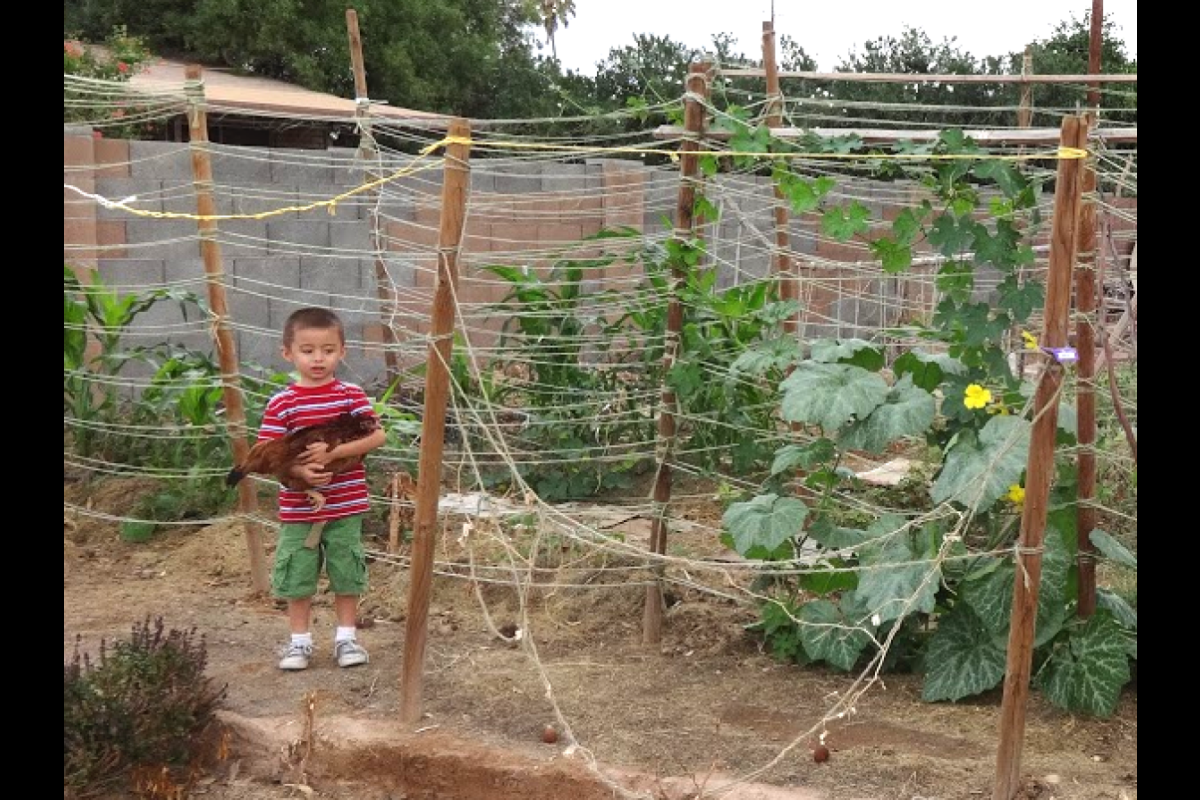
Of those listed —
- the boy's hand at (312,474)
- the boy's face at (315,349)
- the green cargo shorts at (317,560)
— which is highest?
the boy's face at (315,349)

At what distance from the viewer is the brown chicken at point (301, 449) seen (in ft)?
14.0

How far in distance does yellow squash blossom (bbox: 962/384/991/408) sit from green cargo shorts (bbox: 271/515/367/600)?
1.91 metres

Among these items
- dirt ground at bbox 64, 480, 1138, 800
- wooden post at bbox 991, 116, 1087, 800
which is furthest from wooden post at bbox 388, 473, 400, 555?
wooden post at bbox 991, 116, 1087, 800

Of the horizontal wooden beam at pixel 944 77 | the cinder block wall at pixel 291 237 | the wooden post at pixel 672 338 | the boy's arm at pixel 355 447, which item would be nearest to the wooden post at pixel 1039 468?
the wooden post at pixel 672 338

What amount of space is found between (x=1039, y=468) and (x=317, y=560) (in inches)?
89.8

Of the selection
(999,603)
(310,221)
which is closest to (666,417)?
(999,603)

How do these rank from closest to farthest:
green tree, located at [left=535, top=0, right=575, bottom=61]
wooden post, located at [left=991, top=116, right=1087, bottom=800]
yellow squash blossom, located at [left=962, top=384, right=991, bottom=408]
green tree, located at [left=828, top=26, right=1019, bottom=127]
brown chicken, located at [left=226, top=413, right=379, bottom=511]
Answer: wooden post, located at [left=991, top=116, right=1087, bottom=800] < yellow squash blossom, located at [left=962, top=384, right=991, bottom=408] < brown chicken, located at [left=226, top=413, right=379, bottom=511] < green tree, located at [left=828, top=26, right=1019, bottom=127] < green tree, located at [left=535, top=0, right=575, bottom=61]

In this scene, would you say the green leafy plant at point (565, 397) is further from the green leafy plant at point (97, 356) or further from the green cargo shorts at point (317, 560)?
the green cargo shorts at point (317, 560)

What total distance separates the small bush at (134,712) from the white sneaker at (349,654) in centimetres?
54

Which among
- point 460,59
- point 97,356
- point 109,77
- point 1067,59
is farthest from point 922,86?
point 97,356

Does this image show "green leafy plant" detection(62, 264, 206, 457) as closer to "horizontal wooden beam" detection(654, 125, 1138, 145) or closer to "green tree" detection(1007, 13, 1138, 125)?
"horizontal wooden beam" detection(654, 125, 1138, 145)

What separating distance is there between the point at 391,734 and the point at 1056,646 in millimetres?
1821

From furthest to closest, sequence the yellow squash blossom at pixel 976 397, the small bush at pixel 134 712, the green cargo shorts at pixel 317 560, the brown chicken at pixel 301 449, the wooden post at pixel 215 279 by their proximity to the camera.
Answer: the wooden post at pixel 215 279 < the green cargo shorts at pixel 317 560 < the brown chicken at pixel 301 449 < the yellow squash blossom at pixel 976 397 < the small bush at pixel 134 712

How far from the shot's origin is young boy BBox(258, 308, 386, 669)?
431cm
